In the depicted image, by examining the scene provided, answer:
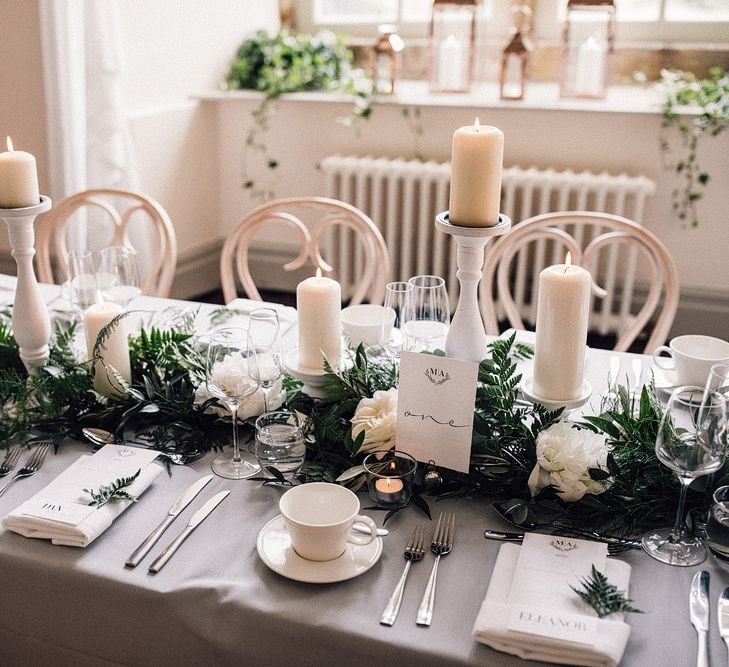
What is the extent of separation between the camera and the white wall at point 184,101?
3.18m

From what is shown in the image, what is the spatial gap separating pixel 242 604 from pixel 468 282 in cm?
56

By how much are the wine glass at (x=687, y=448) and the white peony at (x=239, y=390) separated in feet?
1.78

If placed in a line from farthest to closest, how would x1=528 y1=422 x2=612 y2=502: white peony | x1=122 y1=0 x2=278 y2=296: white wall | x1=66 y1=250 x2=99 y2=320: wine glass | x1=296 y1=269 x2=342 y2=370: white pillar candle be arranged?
x1=122 y1=0 x2=278 y2=296: white wall
x1=66 y1=250 x2=99 y2=320: wine glass
x1=296 y1=269 x2=342 y2=370: white pillar candle
x1=528 y1=422 x2=612 y2=502: white peony

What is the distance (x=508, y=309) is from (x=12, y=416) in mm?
1083

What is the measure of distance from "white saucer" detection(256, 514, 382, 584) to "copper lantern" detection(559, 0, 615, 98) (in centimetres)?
253

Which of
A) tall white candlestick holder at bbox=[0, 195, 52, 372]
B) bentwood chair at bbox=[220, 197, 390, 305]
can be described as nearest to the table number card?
tall white candlestick holder at bbox=[0, 195, 52, 372]

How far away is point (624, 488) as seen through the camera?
1.08 meters

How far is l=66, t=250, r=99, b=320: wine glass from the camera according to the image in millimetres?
1592

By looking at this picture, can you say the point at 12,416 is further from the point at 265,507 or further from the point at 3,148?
the point at 3,148

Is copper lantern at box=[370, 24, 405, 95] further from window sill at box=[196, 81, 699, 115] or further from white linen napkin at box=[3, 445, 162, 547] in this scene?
white linen napkin at box=[3, 445, 162, 547]

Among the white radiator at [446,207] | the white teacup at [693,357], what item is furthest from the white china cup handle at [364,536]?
the white radiator at [446,207]

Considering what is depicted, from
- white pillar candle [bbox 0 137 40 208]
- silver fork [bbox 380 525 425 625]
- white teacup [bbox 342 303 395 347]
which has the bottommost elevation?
silver fork [bbox 380 525 425 625]

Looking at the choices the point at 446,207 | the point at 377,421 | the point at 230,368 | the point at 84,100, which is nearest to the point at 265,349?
the point at 230,368

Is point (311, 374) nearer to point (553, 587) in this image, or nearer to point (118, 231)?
point (553, 587)
